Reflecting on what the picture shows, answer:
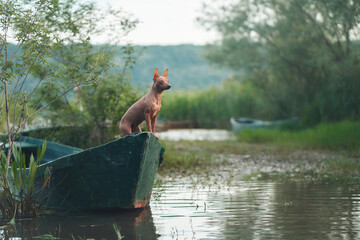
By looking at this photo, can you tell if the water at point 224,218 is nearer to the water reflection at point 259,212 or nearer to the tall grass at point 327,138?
the water reflection at point 259,212

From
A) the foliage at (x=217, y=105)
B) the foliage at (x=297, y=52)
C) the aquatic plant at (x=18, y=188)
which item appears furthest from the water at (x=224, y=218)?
the foliage at (x=217, y=105)

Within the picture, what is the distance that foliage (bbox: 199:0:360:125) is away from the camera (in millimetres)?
16938

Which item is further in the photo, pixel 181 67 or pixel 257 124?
pixel 181 67

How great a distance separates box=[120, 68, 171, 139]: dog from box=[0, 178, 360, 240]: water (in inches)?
44.5

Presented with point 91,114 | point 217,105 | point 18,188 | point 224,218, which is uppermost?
point 217,105

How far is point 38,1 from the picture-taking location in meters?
6.71

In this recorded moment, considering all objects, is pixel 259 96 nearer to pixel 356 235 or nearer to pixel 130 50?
pixel 130 50

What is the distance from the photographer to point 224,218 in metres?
6.38

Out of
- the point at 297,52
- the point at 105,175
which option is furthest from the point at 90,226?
the point at 297,52

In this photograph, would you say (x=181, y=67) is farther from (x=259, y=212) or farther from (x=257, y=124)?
(x=259, y=212)

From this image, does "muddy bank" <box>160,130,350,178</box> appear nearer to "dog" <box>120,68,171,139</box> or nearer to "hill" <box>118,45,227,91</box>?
"dog" <box>120,68,171,139</box>

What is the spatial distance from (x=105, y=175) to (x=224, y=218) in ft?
5.03

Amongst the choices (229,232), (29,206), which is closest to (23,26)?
(29,206)

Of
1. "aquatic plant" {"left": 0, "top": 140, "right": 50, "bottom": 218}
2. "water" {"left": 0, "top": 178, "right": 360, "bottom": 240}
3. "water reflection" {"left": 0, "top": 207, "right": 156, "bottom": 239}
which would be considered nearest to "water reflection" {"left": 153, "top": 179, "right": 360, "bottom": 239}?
"water" {"left": 0, "top": 178, "right": 360, "bottom": 240}
